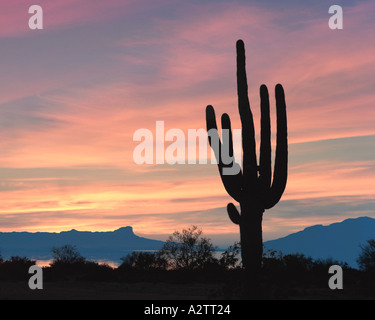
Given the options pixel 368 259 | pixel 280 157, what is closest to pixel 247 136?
pixel 280 157

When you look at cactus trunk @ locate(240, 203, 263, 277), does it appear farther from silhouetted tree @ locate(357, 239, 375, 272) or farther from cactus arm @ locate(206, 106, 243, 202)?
silhouetted tree @ locate(357, 239, 375, 272)

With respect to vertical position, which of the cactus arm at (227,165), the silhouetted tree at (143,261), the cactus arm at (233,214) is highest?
the cactus arm at (227,165)

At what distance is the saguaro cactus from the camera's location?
64.7ft

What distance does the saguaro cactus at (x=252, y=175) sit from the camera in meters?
19.7

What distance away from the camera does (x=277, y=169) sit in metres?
20.3

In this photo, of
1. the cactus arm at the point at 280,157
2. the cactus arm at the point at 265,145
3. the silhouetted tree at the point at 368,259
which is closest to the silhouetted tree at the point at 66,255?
the silhouetted tree at the point at 368,259

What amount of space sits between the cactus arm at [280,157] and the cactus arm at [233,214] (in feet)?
3.65

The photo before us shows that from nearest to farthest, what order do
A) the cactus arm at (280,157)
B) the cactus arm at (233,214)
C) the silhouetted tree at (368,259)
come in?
the cactus arm at (233,214)
the cactus arm at (280,157)
the silhouetted tree at (368,259)

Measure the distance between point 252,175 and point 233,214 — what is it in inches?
59.5

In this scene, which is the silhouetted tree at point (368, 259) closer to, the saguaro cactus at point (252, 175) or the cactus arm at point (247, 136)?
the saguaro cactus at point (252, 175)

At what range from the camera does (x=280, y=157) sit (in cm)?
2027
